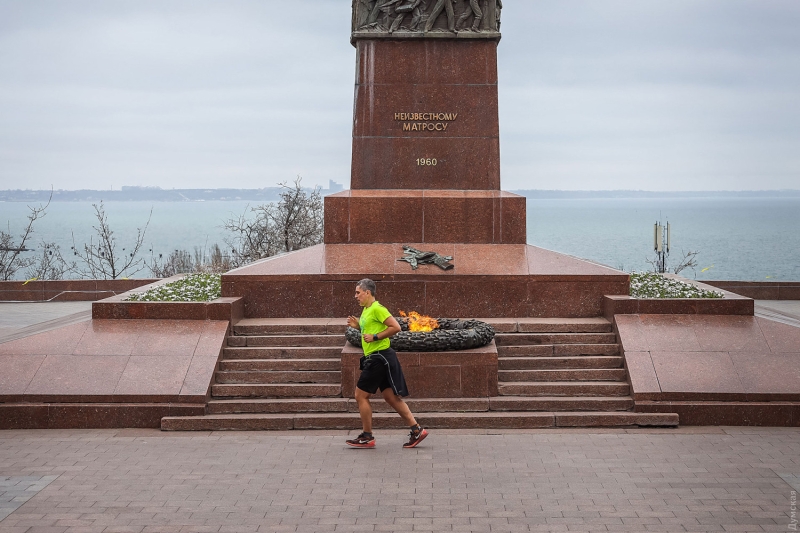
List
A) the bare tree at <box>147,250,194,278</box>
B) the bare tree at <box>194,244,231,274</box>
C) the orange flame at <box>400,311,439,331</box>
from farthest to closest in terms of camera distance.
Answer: the bare tree at <box>147,250,194,278</box> → the bare tree at <box>194,244,231,274</box> → the orange flame at <box>400,311,439,331</box>

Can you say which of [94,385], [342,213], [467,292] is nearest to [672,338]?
[467,292]

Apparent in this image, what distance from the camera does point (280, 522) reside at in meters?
6.41

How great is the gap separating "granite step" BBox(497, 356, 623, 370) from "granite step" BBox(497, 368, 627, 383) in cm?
16

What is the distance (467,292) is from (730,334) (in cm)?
300

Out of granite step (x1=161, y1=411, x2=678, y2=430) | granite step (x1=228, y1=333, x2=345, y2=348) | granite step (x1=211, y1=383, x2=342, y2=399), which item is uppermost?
granite step (x1=228, y1=333, x2=345, y2=348)

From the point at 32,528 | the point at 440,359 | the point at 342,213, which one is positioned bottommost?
the point at 32,528

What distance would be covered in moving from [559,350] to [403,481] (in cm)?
351

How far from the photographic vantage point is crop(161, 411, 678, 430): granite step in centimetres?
912

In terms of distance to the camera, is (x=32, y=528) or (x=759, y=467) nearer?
(x=32, y=528)

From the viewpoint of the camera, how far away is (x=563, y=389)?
31.6 ft

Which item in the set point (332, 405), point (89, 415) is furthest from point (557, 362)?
point (89, 415)

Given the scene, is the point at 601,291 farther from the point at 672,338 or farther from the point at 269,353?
the point at 269,353

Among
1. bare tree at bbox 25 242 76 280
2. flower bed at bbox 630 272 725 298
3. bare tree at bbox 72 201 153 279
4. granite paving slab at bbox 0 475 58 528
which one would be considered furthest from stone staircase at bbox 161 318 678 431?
bare tree at bbox 25 242 76 280

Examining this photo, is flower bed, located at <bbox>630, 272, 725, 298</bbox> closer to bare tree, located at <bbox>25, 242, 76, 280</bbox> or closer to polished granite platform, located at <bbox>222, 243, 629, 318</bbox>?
polished granite platform, located at <bbox>222, 243, 629, 318</bbox>
